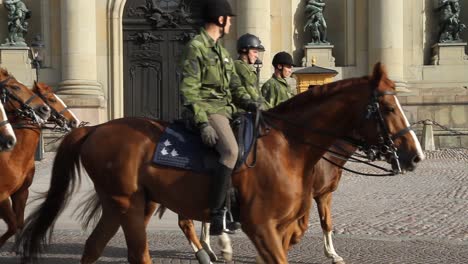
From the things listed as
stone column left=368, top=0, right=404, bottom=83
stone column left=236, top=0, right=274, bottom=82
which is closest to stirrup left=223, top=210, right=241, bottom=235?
stone column left=236, top=0, right=274, bottom=82

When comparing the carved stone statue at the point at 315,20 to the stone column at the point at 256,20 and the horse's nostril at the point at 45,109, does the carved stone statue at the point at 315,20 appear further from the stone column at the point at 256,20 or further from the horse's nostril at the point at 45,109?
the horse's nostril at the point at 45,109

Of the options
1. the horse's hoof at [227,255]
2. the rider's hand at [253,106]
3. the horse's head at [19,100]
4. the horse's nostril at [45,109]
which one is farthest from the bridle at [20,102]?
the rider's hand at [253,106]

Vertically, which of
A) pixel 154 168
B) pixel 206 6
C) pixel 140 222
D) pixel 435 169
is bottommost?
pixel 435 169

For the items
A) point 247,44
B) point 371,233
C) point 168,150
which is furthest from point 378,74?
point 371,233

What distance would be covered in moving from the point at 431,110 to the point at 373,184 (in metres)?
10.1

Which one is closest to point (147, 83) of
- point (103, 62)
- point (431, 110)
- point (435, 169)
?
point (103, 62)

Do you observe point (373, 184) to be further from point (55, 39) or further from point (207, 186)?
point (55, 39)

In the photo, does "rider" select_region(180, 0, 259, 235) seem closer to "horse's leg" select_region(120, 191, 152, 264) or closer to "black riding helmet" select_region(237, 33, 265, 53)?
"horse's leg" select_region(120, 191, 152, 264)

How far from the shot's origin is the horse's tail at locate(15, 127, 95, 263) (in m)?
6.88

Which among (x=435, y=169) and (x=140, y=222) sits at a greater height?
(x=140, y=222)

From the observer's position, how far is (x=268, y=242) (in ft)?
19.0

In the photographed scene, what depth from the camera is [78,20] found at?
25469 millimetres

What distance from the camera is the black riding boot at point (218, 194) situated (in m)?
5.90

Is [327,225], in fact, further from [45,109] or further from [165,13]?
[165,13]
